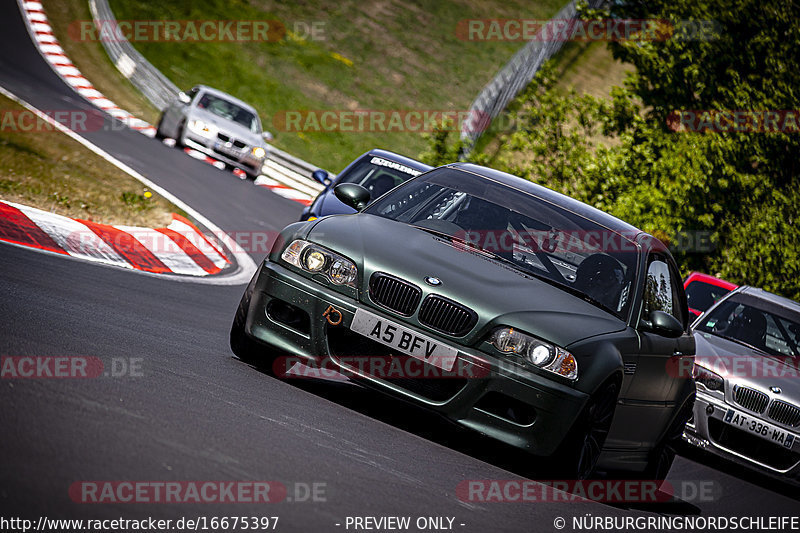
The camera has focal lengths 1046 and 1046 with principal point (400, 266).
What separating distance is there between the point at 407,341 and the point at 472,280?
541 mm

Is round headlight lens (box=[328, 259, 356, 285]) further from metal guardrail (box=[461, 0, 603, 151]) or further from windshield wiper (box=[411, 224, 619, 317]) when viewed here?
metal guardrail (box=[461, 0, 603, 151])

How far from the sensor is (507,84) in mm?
35375

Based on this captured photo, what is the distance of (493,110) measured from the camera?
115 feet

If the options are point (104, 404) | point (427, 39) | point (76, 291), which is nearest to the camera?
point (104, 404)

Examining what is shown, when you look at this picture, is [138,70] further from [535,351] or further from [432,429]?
[535,351]

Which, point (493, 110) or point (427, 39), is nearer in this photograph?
point (493, 110)

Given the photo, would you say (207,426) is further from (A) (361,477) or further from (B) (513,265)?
(B) (513,265)

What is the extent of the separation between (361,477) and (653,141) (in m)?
14.0

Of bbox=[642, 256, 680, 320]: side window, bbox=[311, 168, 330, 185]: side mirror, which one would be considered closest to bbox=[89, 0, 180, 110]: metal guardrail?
bbox=[311, 168, 330, 185]: side mirror

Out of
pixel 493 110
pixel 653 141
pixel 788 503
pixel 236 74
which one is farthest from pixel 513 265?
pixel 236 74

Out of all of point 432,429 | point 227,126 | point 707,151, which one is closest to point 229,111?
point 227,126

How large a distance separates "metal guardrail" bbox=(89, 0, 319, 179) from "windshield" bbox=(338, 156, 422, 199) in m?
11.9

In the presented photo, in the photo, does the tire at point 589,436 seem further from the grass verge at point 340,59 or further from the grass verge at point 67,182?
the grass verge at point 340,59

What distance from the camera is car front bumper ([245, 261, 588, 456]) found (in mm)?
5469
